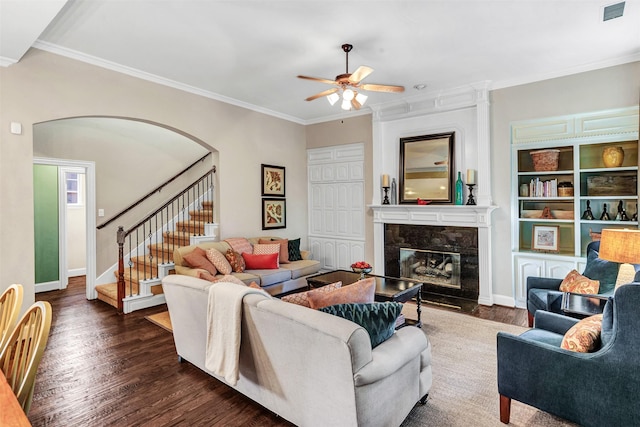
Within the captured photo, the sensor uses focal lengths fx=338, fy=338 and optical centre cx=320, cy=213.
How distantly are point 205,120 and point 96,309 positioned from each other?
9.88ft

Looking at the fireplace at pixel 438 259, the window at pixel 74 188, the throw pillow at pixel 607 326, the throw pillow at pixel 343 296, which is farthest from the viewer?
the window at pixel 74 188

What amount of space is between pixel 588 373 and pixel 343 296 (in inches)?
53.4

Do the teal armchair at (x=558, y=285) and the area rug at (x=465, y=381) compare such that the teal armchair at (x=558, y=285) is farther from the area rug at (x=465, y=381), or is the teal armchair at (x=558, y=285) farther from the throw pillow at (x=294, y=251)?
the throw pillow at (x=294, y=251)

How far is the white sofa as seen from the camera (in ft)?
5.54

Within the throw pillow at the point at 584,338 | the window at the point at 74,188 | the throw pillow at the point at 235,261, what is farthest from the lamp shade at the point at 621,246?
the window at the point at 74,188

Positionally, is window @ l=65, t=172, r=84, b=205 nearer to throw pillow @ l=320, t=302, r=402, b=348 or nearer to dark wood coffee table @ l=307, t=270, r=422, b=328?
dark wood coffee table @ l=307, t=270, r=422, b=328

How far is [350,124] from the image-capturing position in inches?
243

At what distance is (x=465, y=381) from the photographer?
105 inches

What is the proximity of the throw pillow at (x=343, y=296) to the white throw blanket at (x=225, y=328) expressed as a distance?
0.38 meters

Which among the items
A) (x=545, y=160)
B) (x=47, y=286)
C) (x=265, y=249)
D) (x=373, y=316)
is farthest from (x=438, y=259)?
(x=47, y=286)

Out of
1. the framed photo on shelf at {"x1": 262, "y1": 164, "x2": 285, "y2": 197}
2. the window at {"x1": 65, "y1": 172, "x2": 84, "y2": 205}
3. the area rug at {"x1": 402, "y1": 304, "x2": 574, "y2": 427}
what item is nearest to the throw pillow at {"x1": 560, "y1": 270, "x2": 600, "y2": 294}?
the area rug at {"x1": 402, "y1": 304, "x2": 574, "y2": 427}

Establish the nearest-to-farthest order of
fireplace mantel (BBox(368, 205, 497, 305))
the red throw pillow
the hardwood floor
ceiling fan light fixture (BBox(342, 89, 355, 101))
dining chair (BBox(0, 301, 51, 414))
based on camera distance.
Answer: dining chair (BBox(0, 301, 51, 414)) < the hardwood floor < ceiling fan light fixture (BBox(342, 89, 355, 101)) < fireplace mantel (BBox(368, 205, 497, 305)) < the red throw pillow

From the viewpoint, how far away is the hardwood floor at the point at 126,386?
224 centimetres

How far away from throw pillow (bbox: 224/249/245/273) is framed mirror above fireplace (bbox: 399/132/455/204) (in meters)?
2.71
